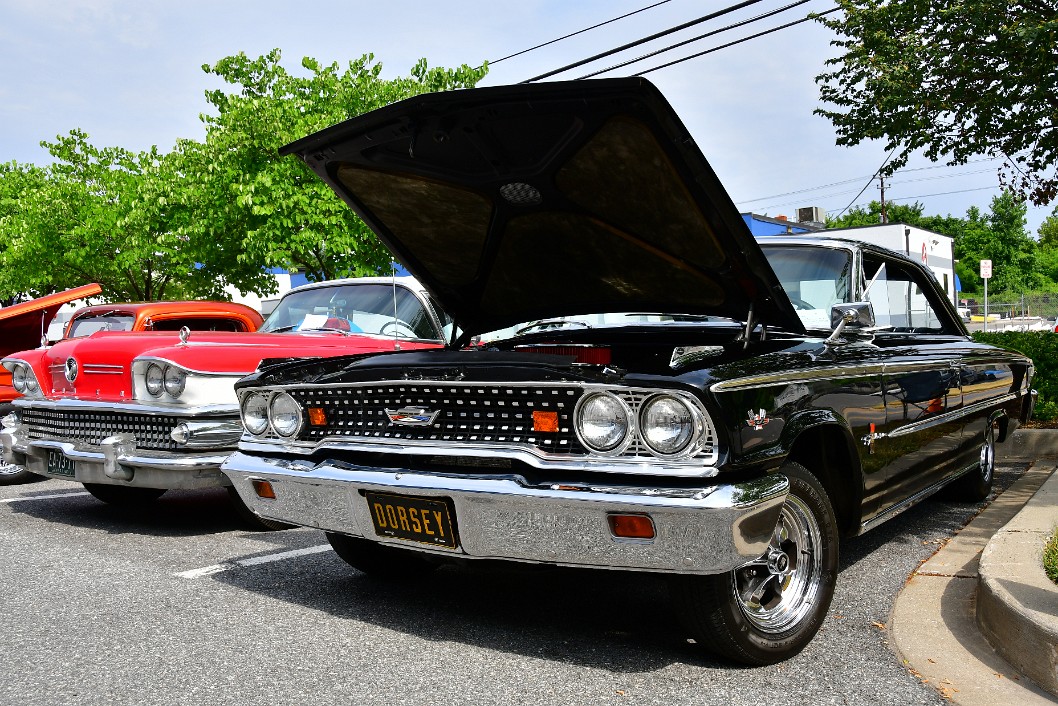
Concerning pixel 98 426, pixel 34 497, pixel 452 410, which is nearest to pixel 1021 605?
pixel 452 410

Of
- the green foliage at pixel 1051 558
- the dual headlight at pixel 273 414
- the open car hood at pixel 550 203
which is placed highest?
the open car hood at pixel 550 203

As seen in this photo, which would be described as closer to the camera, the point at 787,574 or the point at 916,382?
the point at 787,574

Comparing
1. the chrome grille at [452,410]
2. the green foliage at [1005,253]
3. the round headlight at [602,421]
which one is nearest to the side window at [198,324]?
the chrome grille at [452,410]

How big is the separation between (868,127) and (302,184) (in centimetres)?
1034

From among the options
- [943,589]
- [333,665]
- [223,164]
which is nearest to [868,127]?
[943,589]

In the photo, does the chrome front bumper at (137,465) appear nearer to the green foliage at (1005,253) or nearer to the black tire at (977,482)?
the black tire at (977,482)

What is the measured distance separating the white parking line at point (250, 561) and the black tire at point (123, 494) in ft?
6.50

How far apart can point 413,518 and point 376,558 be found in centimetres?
115

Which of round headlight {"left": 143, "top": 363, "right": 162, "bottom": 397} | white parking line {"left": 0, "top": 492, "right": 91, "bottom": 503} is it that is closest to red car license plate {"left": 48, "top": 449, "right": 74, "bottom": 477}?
round headlight {"left": 143, "top": 363, "right": 162, "bottom": 397}

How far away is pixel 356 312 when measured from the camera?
21.7ft

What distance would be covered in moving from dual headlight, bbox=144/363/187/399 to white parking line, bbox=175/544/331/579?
1115mm

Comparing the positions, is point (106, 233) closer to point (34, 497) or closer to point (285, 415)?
point (34, 497)

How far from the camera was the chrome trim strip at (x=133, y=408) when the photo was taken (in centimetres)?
532

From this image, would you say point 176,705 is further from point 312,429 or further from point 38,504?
point 38,504
